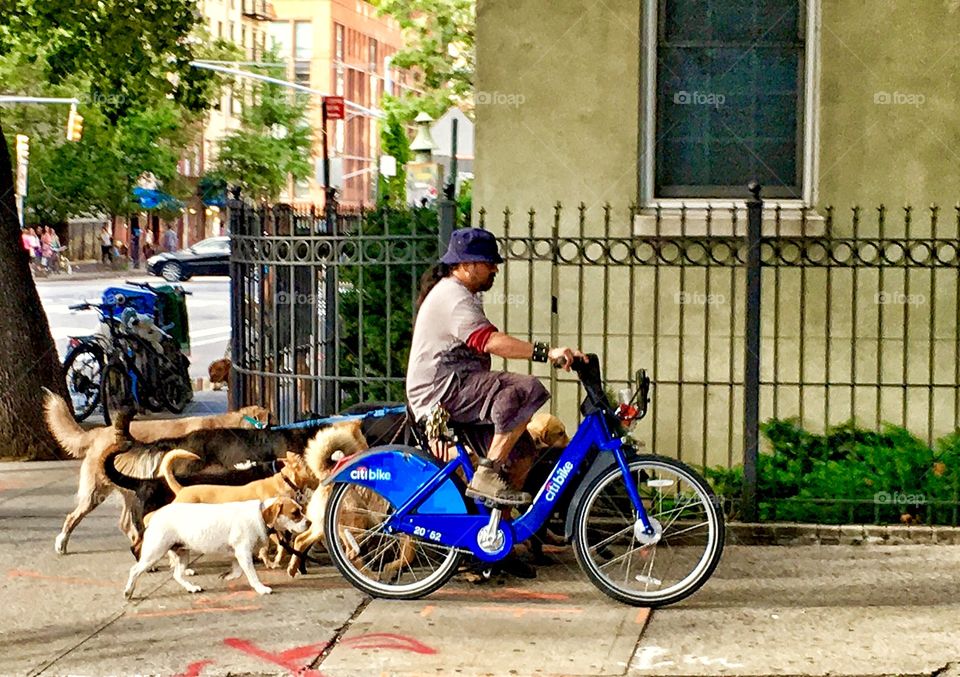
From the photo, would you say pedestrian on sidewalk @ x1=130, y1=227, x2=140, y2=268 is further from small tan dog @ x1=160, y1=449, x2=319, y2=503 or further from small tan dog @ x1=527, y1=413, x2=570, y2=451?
small tan dog @ x1=160, y1=449, x2=319, y2=503

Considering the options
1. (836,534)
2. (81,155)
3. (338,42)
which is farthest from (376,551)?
(338,42)

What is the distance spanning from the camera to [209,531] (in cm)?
788

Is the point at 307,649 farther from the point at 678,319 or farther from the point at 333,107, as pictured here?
the point at 333,107

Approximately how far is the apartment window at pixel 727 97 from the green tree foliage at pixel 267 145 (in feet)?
197

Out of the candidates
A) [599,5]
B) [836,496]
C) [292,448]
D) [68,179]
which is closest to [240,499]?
[292,448]

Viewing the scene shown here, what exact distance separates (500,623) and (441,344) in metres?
1.33

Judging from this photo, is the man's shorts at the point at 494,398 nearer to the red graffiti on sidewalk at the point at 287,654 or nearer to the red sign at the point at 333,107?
the red graffiti on sidewalk at the point at 287,654

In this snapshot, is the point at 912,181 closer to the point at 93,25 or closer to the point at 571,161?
the point at 571,161

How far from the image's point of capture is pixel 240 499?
8266mm

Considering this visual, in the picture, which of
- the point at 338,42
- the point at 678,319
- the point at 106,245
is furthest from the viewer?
the point at 338,42

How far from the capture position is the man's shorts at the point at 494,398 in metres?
7.78

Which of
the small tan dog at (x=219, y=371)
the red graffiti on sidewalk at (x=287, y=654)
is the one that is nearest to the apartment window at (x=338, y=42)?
the small tan dog at (x=219, y=371)

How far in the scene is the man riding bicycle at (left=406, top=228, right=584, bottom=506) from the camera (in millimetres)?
7777

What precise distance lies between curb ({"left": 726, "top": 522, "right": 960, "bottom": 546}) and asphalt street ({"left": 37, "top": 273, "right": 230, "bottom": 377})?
1381 cm
